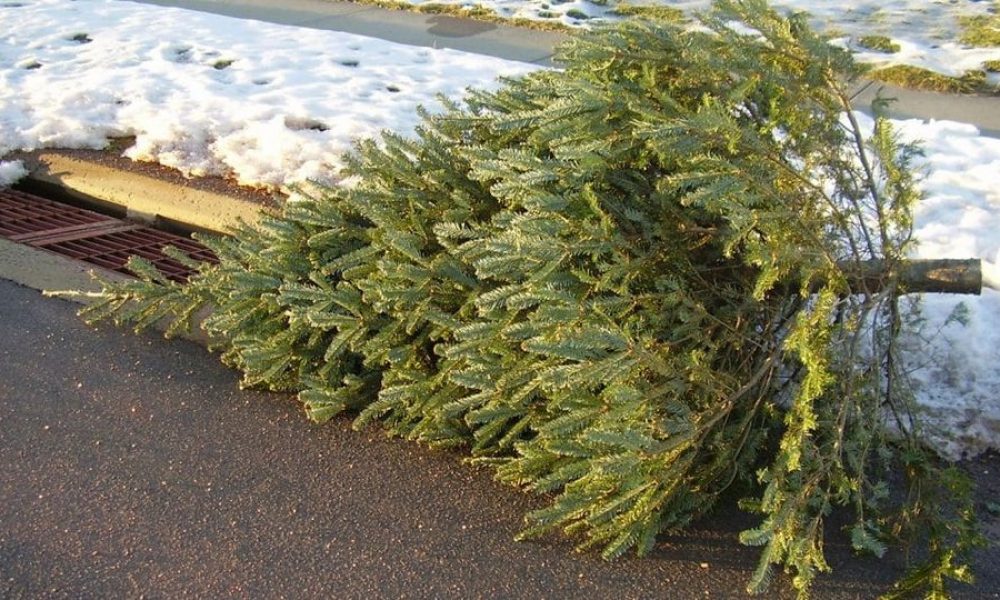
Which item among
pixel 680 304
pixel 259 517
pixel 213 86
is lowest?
pixel 213 86

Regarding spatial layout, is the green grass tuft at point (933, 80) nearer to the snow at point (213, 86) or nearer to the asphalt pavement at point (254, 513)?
the snow at point (213, 86)

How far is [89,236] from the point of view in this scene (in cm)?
581

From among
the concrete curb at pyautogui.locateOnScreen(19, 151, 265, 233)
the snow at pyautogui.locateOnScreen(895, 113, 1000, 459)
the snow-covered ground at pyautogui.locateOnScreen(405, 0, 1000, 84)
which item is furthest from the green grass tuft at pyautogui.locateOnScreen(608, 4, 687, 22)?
the concrete curb at pyautogui.locateOnScreen(19, 151, 265, 233)

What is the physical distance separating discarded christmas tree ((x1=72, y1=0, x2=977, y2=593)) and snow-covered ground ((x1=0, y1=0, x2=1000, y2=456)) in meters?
0.55

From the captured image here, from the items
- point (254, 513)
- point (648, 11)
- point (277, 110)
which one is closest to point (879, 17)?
point (648, 11)

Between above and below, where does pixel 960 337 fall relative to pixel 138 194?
above

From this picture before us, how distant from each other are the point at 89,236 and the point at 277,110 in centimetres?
166

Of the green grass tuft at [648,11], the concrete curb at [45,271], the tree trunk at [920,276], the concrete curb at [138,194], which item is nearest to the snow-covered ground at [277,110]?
the concrete curb at [138,194]

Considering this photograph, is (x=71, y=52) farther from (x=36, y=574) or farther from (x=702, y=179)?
(x=702, y=179)

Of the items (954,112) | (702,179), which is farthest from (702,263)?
(954,112)

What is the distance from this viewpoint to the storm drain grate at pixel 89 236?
551cm

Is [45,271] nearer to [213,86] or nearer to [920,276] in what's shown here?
[213,86]

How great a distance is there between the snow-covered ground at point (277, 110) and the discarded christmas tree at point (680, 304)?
0.55 metres

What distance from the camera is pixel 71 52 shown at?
345 inches
